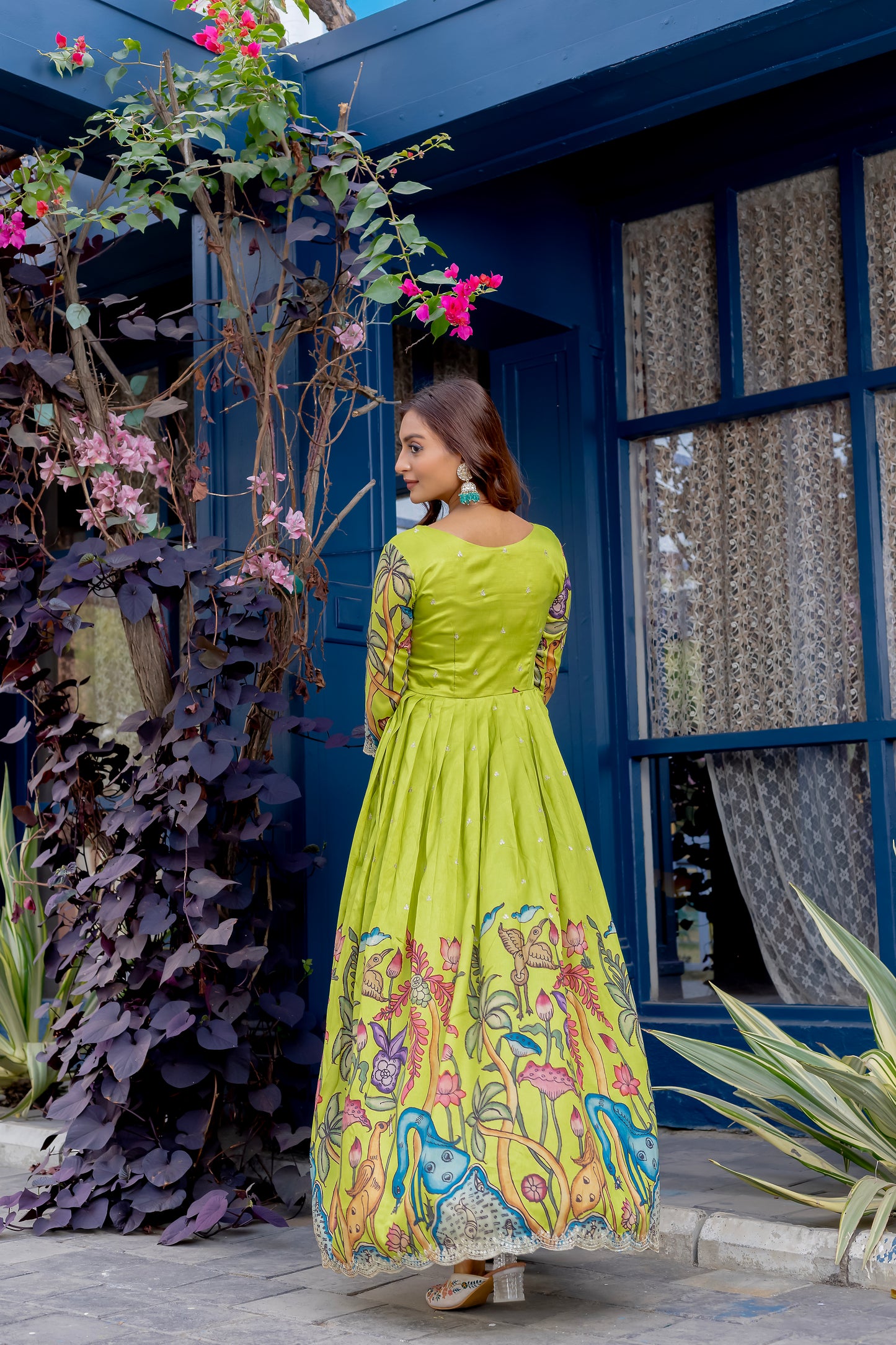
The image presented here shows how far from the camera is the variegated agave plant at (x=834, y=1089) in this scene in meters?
3.07

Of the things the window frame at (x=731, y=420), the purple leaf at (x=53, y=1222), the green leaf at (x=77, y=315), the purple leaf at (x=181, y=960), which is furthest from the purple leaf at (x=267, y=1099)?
the green leaf at (x=77, y=315)

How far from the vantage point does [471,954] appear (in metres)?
2.73

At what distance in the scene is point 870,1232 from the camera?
113 inches

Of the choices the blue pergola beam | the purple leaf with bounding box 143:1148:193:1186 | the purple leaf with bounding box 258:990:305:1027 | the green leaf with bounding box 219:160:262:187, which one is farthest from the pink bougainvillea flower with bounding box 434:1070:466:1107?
the blue pergola beam

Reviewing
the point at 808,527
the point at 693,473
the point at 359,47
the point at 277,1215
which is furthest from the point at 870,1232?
the point at 359,47

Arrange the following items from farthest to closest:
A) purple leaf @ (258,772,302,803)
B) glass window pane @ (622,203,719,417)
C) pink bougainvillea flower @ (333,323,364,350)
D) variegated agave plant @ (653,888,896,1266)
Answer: glass window pane @ (622,203,719,417) → pink bougainvillea flower @ (333,323,364,350) → purple leaf @ (258,772,302,803) → variegated agave plant @ (653,888,896,1266)

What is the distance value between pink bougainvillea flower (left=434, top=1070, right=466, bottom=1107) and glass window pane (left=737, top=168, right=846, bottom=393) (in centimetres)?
281

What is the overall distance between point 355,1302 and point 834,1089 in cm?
115

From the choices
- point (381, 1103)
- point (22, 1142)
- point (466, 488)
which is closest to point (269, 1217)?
point (381, 1103)

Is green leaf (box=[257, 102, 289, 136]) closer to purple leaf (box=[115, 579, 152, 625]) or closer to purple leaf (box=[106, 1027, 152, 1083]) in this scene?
purple leaf (box=[115, 579, 152, 625])

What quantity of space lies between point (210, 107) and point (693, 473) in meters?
2.01

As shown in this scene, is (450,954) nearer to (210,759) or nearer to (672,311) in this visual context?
(210,759)

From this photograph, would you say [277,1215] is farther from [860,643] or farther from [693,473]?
[693,473]

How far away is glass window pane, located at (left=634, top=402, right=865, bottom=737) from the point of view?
446 centimetres
